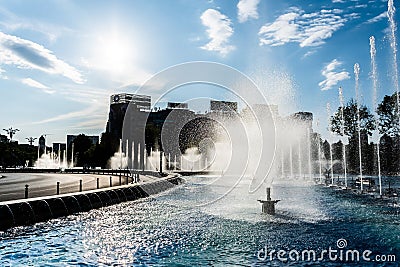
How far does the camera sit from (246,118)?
56.5 m

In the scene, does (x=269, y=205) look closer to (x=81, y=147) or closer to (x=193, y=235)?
(x=193, y=235)

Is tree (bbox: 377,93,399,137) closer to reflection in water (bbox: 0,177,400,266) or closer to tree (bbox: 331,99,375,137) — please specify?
tree (bbox: 331,99,375,137)

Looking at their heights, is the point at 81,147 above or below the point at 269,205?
above

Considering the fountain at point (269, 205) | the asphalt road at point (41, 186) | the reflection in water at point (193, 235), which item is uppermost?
the asphalt road at point (41, 186)

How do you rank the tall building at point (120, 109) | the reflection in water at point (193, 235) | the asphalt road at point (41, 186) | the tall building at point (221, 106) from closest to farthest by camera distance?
the reflection in water at point (193, 235), the asphalt road at point (41, 186), the tall building at point (221, 106), the tall building at point (120, 109)

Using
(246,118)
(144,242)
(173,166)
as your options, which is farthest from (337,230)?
(173,166)

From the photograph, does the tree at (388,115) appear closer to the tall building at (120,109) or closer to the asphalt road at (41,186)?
the asphalt road at (41,186)

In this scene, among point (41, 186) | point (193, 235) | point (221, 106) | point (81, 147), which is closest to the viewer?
point (193, 235)

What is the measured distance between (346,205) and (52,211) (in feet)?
50.0

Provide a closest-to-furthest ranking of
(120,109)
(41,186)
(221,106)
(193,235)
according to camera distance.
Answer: (193,235) < (41,186) < (221,106) < (120,109)

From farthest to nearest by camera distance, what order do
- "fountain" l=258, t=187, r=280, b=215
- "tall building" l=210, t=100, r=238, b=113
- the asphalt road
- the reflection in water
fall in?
"tall building" l=210, t=100, r=238, b=113 → the asphalt road → "fountain" l=258, t=187, r=280, b=215 → the reflection in water

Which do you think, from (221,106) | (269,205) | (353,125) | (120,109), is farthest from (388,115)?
(120,109)

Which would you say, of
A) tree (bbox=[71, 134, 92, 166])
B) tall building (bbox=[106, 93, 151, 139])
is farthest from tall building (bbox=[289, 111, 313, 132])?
tall building (bbox=[106, 93, 151, 139])

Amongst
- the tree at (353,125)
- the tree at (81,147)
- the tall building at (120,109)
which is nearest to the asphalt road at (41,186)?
the tree at (353,125)
